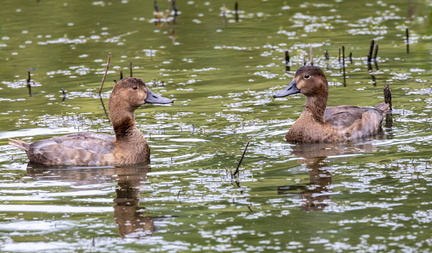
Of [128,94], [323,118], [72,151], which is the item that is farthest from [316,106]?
[72,151]

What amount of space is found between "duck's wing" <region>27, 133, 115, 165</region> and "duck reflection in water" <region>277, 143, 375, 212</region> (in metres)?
2.59

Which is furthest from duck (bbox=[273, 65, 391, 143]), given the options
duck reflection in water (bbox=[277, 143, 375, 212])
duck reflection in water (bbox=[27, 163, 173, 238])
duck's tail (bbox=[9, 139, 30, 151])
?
duck's tail (bbox=[9, 139, 30, 151])

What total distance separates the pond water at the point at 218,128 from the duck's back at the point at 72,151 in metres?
0.24

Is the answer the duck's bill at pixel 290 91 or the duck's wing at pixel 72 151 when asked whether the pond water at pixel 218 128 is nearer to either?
the duck's wing at pixel 72 151

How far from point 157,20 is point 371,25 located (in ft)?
19.9

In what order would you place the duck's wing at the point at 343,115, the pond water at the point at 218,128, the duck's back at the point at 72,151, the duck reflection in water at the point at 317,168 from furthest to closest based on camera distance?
the duck's wing at the point at 343,115 < the duck's back at the point at 72,151 < the duck reflection in water at the point at 317,168 < the pond water at the point at 218,128

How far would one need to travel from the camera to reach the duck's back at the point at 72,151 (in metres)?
11.9

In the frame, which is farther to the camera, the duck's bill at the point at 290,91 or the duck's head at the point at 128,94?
the duck's bill at the point at 290,91

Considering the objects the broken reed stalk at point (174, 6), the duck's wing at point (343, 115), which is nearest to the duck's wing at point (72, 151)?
the duck's wing at point (343, 115)

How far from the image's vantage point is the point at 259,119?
14.3 meters

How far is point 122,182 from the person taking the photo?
10.9 m

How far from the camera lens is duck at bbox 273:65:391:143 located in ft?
43.0

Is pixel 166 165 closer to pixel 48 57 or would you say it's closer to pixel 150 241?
pixel 150 241

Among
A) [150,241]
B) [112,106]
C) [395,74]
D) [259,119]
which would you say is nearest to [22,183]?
[112,106]
